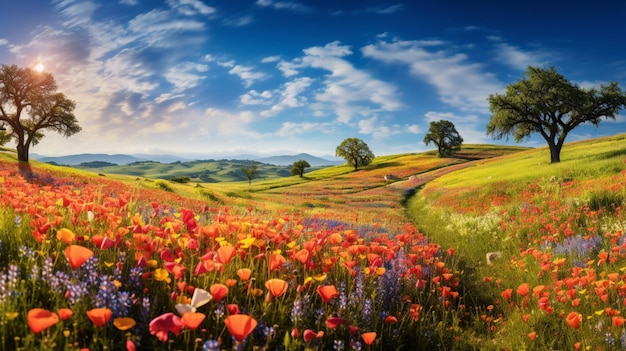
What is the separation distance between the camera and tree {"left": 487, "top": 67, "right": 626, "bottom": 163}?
127 feet

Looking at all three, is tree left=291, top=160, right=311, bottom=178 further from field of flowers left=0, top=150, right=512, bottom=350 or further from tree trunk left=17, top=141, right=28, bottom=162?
field of flowers left=0, top=150, right=512, bottom=350

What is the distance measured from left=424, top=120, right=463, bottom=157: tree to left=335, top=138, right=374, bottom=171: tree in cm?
1851

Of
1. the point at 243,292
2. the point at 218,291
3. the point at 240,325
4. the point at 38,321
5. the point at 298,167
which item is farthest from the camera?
the point at 298,167

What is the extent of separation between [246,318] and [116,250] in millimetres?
2801

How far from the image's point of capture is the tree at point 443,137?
108 meters

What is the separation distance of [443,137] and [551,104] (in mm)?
69388

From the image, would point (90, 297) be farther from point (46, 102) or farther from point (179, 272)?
point (46, 102)

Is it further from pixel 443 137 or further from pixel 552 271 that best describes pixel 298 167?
pixel 552 271

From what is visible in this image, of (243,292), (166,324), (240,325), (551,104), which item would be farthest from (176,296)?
(551,104)

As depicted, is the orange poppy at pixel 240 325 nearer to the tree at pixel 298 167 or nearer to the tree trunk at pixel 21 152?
the tree trunk at pixel 21 152

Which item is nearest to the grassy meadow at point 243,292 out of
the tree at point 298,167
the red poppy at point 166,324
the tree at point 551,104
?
the red poppy at point 166,324

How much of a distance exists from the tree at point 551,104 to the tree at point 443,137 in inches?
2614

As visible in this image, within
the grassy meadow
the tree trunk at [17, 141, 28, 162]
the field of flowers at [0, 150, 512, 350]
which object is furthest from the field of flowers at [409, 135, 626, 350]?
the tree trunk at [17, 141, 28, 162]

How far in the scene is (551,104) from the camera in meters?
39.9
